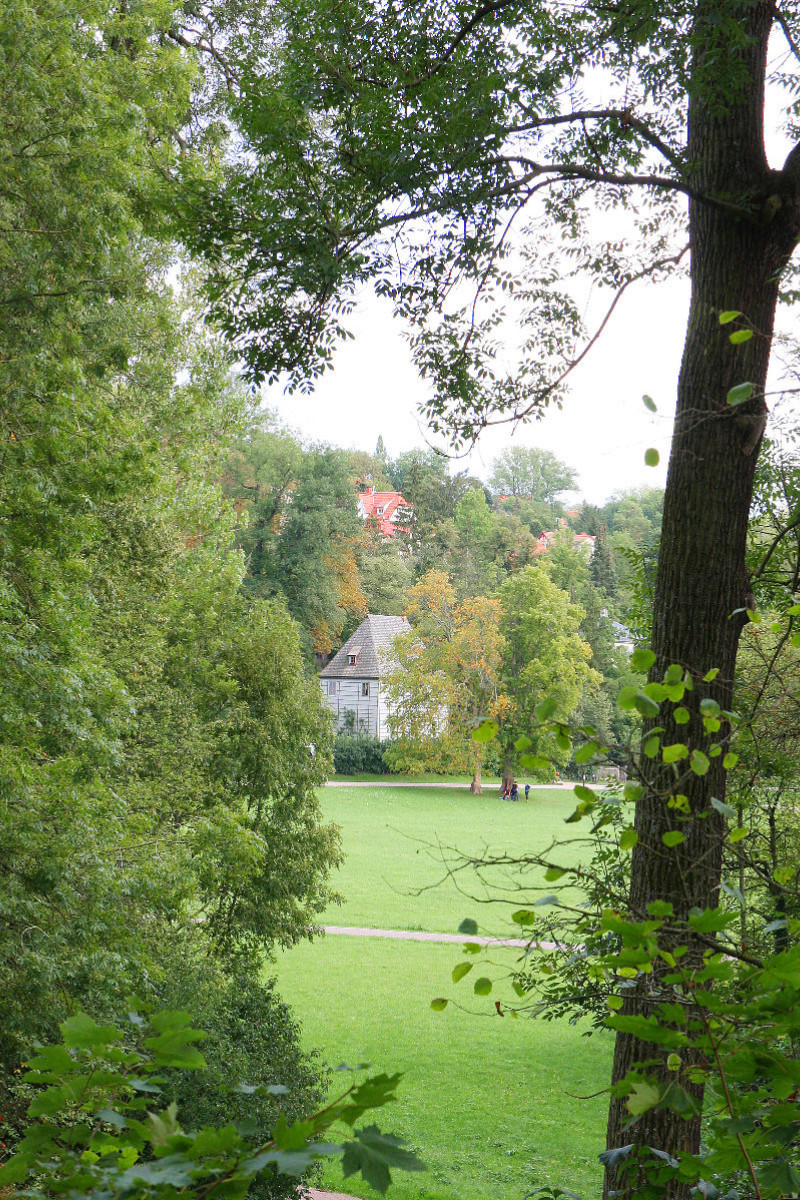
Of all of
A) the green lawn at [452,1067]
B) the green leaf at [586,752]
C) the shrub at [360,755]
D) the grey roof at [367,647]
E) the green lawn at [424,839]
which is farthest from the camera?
the grey roof at [367,647]

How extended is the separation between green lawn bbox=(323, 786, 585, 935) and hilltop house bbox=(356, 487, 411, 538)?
20901 mm

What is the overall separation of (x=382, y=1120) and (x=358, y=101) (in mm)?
11729

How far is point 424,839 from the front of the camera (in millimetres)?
20703

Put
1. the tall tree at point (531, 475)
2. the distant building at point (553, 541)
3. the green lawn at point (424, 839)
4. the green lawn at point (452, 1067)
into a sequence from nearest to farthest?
the green lawn at point (452, 1067) → the green lawn at point (424, 839) → the distant building at point (553, 541) → the tall tree at point (531, 475)

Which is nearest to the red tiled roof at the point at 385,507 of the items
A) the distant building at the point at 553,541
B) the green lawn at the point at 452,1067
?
the distant building at the point at 553,541

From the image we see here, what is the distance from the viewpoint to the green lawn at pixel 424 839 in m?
23.4

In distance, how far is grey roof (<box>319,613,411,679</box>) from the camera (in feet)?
170

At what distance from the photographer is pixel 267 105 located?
14.4 feet

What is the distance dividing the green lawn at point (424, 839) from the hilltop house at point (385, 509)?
20901mm

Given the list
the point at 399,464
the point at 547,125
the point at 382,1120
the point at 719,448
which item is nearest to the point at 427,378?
the point at 547,125

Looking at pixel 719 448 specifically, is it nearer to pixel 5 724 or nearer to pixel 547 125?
pixel 547 125

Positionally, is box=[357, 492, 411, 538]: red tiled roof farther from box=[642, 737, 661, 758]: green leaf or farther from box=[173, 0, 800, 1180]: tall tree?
box=[642, 737, 661, 758]: green leaf

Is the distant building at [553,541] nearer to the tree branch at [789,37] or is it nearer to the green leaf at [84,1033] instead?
the tree branch at [789,37]

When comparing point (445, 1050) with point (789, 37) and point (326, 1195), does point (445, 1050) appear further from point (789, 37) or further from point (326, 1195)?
point (789, 37)
